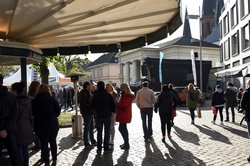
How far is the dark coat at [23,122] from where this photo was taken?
22.5 ft

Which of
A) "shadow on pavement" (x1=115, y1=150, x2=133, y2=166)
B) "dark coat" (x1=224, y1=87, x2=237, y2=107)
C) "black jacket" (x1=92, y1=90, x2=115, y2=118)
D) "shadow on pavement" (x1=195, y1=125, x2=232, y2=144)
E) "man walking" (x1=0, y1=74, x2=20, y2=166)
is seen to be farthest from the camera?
"dark coat" (x1=224, y1=87, x2=237, y2=107)

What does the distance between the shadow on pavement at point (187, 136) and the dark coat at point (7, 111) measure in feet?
20.8

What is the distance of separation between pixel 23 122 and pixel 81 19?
11.0ft

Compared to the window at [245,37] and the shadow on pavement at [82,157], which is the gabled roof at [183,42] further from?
the shadow on pavement at [82,157]

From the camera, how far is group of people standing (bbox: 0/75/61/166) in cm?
638

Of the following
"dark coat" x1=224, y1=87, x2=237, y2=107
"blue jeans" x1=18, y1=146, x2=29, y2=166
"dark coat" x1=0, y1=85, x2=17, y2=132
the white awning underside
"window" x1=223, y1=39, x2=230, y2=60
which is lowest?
"blue jeans" x1=18, y1=146, x2=29, y2=166

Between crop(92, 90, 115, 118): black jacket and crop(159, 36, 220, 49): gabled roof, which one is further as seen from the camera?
crop(159, 36, 220, 49): gabled roof

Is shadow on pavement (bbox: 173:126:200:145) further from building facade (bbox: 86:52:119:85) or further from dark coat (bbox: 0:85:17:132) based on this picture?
building facade (bbox: 86:52:119:85)

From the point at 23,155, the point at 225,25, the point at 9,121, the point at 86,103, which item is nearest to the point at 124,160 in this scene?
the point at 86,103

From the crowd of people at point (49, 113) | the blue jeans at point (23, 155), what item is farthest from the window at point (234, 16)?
the blue jeans at point (23, 155)

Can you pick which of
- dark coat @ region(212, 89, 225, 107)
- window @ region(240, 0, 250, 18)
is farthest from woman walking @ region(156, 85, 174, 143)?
window @ region(240, 0, 250, 18)

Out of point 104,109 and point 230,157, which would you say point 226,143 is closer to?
point 230,157

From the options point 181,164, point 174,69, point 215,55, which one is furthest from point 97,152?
point 215,55

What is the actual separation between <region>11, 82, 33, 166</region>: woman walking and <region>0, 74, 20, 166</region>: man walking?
231mm
